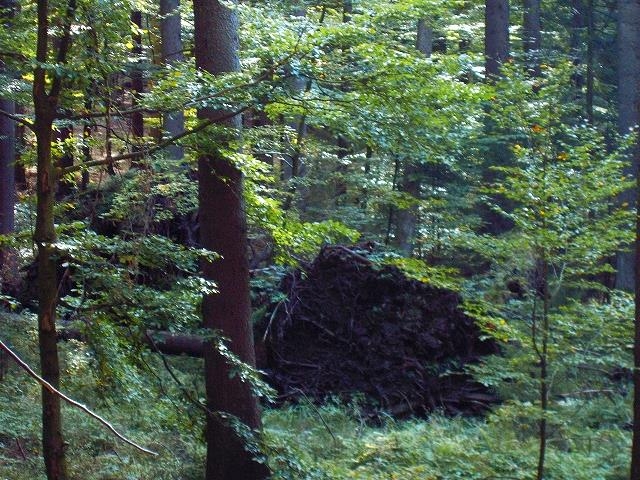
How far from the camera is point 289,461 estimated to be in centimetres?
681

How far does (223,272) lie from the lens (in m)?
8.44

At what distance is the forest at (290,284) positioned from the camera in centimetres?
582

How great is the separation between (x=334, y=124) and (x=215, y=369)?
9.85 ft

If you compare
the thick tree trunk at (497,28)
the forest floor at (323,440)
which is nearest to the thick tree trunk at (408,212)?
the thick tree trunk at (497,28)

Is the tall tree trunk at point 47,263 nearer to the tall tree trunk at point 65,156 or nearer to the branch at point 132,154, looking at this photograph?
the branch at point 132,154

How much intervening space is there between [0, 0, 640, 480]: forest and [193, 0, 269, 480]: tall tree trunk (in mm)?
25

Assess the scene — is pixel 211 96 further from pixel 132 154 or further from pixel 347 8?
pixel 347 8

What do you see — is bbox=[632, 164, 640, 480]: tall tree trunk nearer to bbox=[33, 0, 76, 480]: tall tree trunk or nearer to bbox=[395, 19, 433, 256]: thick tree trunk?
bbox=[33, 0, 76, 480]: tall tree trunk

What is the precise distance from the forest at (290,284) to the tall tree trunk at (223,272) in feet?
0.08

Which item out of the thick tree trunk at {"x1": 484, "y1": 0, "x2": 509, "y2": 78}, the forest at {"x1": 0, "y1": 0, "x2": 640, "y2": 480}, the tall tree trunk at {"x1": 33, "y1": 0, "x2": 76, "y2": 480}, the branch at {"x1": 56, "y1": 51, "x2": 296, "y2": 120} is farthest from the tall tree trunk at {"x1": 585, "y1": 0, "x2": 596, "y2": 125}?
the tall tree trunk at {"x1": 33, "y1": 0, "x2": 76, "y2": 480}

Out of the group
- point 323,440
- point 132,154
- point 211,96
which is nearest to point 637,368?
point 323,440

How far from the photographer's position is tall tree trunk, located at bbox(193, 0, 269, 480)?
27.5 ft

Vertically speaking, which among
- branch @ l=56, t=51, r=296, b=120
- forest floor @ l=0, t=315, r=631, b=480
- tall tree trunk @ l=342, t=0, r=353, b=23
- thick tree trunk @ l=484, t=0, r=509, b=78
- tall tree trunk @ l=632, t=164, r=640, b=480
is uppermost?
thick tree trunk @ l=484, t=0, r=509, b=78

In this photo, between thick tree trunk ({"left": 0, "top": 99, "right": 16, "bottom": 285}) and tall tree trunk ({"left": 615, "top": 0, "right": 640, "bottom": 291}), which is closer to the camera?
Answer: thick tree trunk ({"left": 0, "top": 99, "right": 16, "bottom": 285})
